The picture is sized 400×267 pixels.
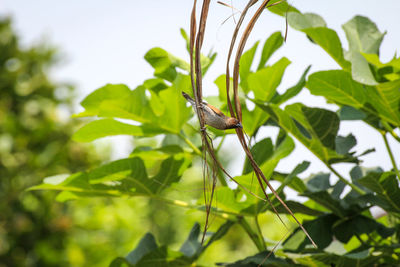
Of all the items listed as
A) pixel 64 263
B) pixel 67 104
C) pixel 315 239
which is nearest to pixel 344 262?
pixel 315 239

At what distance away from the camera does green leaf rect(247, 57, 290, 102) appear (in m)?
0.39

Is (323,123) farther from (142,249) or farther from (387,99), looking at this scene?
(142,249)

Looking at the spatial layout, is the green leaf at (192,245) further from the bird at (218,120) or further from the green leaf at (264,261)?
the bird at (218,120)

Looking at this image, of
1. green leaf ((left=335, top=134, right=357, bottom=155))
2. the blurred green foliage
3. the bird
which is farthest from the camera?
the blurred green foliage

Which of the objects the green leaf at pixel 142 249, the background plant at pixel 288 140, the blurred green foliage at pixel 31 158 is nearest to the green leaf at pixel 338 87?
the background plant at pixel 288 140

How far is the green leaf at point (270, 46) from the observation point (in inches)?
16.6

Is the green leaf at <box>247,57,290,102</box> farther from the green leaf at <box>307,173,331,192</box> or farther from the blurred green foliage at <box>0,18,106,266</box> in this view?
the blurred green foliage at <box>0,18,106,266</box>

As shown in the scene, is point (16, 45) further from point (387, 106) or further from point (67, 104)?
point (387, 106)

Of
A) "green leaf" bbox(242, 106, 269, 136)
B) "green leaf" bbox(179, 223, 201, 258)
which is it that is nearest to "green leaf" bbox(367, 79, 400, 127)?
"green leaf" bbox(242, 106, 269, 136)

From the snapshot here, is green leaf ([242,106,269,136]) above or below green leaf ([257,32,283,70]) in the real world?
below

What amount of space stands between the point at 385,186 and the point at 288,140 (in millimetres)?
92

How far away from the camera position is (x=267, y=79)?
0.40 m

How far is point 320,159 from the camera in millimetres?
413

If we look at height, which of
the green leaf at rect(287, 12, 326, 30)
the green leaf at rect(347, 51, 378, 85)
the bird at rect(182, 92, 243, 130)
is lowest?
the bird at rect(182, 92, 243, 130)
